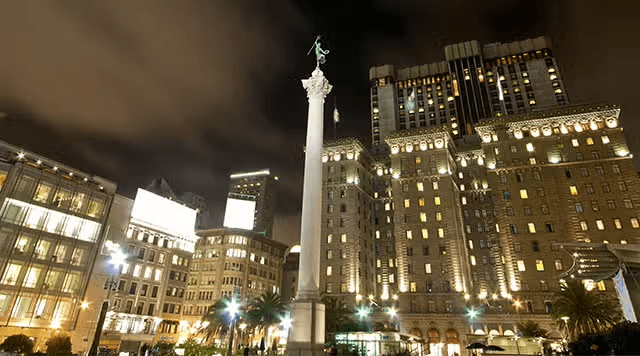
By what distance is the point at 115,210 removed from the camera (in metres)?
63.2

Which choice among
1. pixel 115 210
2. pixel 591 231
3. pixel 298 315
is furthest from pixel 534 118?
pixel 115 210

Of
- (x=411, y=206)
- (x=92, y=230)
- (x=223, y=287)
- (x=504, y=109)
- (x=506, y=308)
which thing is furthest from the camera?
(x=504, y=109)

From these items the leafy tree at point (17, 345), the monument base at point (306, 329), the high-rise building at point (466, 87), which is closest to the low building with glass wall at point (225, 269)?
the high-rise building at point (466, 87)

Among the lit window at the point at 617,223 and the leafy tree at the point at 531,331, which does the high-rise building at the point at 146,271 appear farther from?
the lit window at the point at 617,223

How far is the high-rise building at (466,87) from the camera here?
137250mm

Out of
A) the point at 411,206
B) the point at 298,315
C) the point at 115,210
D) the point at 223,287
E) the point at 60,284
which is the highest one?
the point at 411,206

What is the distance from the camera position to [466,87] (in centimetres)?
14888

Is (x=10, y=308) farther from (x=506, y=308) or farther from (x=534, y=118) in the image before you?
(x=534, y=118)

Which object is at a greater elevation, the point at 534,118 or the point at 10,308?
the point at 534,118

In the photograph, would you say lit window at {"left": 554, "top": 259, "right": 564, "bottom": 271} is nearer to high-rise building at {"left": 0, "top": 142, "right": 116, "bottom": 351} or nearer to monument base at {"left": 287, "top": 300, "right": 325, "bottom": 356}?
monument base at {"left": 287, "top": 300, "right": 325, "bottom": 356}

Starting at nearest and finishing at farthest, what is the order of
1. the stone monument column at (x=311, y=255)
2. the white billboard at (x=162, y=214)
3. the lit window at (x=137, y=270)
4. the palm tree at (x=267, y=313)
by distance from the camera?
the stone monument column at (x=311, y=255) → the palm tree at (x=267, y=313) → the white billboard at (x=162, y=214) → the lit window at (x=137, y=270)

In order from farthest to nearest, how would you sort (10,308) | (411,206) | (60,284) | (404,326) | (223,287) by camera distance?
(223,287) < (411,206) < (404,326) < (60,284) < (10,308)

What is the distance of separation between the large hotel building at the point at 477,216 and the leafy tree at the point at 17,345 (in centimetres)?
5049

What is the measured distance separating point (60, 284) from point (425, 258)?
64521 mm
